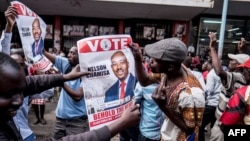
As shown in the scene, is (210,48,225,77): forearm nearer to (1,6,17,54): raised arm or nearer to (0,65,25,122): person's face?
(1,6,17,54): raised arm

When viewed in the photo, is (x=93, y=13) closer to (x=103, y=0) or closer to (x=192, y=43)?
(x=103, y=0)

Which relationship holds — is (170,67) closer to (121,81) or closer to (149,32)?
(121,81)

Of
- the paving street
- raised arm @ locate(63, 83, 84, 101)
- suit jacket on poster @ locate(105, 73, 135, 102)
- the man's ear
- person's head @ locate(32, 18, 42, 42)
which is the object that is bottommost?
the paving street

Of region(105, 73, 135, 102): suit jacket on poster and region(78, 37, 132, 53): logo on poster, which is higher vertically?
region(78, 37, 132, 53): logo on poster

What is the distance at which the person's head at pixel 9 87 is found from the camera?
122 cm

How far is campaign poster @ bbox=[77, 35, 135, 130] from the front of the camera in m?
1.89

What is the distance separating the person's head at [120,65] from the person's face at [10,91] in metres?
0.78

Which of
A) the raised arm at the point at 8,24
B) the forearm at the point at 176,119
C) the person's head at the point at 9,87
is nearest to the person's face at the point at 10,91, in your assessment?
the person's head at the point at 9,87

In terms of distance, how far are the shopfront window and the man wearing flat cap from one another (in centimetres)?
1068

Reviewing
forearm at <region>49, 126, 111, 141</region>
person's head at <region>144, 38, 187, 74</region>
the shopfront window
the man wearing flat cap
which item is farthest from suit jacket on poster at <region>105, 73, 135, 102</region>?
the shopfront window

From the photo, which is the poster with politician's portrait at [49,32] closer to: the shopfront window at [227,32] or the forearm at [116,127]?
the shopfront window at [227,32]

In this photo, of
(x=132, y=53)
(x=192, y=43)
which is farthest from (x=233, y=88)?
(x=192, y=43)

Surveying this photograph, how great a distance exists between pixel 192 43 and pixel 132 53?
35.8ft

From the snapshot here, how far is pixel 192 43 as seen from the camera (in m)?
12.7
